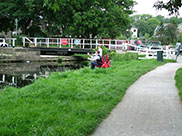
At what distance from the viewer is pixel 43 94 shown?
322 inches

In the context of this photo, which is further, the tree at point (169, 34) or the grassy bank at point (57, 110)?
the tree at point (169, 34)

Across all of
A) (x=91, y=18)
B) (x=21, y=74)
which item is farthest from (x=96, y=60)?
(x=91, y=18)

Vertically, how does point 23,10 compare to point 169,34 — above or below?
above

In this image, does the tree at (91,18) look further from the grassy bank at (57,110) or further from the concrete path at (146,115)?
the concrete path at (146,115)

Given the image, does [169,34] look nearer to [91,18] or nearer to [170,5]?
[91,18]

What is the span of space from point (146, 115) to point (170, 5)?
4.44 meters

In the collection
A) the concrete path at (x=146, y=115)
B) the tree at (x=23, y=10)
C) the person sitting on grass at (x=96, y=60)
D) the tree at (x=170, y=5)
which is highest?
the tree at (x=23, y=10)

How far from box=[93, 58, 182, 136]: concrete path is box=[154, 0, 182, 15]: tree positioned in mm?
2687

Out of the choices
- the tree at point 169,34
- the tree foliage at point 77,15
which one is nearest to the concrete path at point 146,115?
the tree foliage at point 77,15

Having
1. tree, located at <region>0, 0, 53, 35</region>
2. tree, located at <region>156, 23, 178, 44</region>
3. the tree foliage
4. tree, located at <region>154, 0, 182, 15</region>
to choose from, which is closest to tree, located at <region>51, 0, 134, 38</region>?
the tree foliage

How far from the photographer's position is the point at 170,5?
350 inches

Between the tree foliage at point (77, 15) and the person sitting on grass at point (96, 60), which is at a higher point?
the tree foliage at point (77, 15)

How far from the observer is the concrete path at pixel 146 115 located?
500cm

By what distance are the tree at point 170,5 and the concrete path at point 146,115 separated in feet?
8.81
